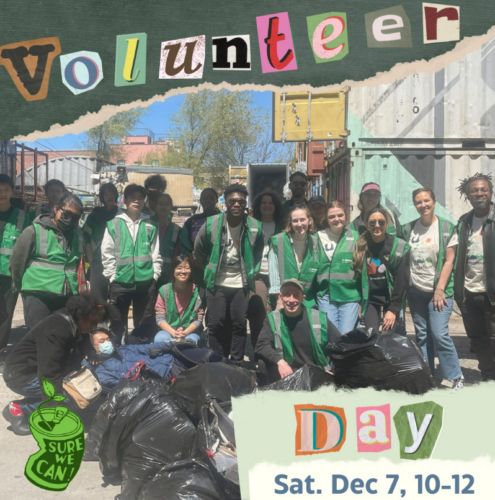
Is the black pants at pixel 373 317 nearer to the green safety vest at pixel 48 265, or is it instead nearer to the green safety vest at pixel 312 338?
the green safety vest at pixel 312 338

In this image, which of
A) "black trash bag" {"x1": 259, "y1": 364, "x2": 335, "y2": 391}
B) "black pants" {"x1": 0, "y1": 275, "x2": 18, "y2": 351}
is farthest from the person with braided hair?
"black pants" {"x1": 0, "y1": 275, "x2": 18, "y2": 351}

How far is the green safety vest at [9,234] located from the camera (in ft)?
17.9

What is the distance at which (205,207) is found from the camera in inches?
229

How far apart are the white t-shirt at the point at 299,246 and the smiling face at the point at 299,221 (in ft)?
0.14

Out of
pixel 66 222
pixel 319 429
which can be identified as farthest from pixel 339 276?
pixel 66 222

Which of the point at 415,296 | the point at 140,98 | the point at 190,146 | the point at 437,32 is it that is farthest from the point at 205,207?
the point at 190,146

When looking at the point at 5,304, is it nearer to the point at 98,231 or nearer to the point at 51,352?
the point at 98,231

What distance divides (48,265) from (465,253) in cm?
337

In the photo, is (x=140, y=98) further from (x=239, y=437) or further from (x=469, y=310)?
(x=469, y=310)

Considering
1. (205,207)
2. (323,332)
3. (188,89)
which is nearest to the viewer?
(188,89)

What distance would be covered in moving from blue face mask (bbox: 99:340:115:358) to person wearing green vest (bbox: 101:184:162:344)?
0.90 meters

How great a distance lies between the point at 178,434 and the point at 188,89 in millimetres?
1860

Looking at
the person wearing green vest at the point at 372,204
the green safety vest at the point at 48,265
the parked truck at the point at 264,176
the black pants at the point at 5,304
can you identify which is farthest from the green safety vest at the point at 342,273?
the parked truck at the point at 264,176

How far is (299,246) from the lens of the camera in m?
4.56
